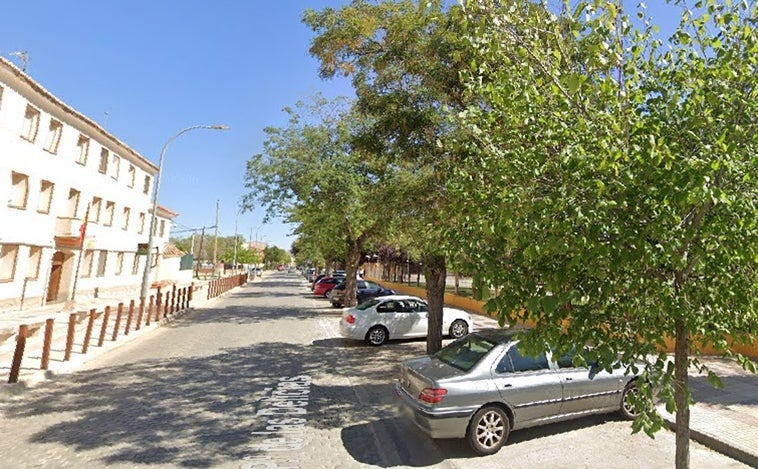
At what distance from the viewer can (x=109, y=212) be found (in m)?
25.7

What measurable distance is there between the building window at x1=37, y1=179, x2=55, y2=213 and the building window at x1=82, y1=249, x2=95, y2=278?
176 inches

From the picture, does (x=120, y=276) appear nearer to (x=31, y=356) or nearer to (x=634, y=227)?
(x=31, y=356)

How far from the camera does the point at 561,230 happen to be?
9.55 ft

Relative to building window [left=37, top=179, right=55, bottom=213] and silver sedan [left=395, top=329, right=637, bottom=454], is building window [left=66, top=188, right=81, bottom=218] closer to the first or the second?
building window [left=37, top=179, right=55, bottom=213]

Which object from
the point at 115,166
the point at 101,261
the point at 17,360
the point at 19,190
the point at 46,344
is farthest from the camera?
the point at 115,166

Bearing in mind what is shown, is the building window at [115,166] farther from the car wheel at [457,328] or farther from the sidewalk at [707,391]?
the car wheel at [457,328]

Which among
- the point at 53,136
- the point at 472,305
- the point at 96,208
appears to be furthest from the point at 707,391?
the point at 96,208

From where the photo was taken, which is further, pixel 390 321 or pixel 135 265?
pixel 135 265

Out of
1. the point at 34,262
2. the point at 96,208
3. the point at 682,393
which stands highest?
the point at 96,208

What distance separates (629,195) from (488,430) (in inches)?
144

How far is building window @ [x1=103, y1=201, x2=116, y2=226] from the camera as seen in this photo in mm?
25197

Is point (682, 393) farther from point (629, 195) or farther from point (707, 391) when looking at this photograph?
point (707, 391)

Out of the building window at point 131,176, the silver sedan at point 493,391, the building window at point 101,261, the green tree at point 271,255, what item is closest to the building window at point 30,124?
the building window at point 101,261

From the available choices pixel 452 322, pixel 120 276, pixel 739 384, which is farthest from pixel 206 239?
pixel 739 384
